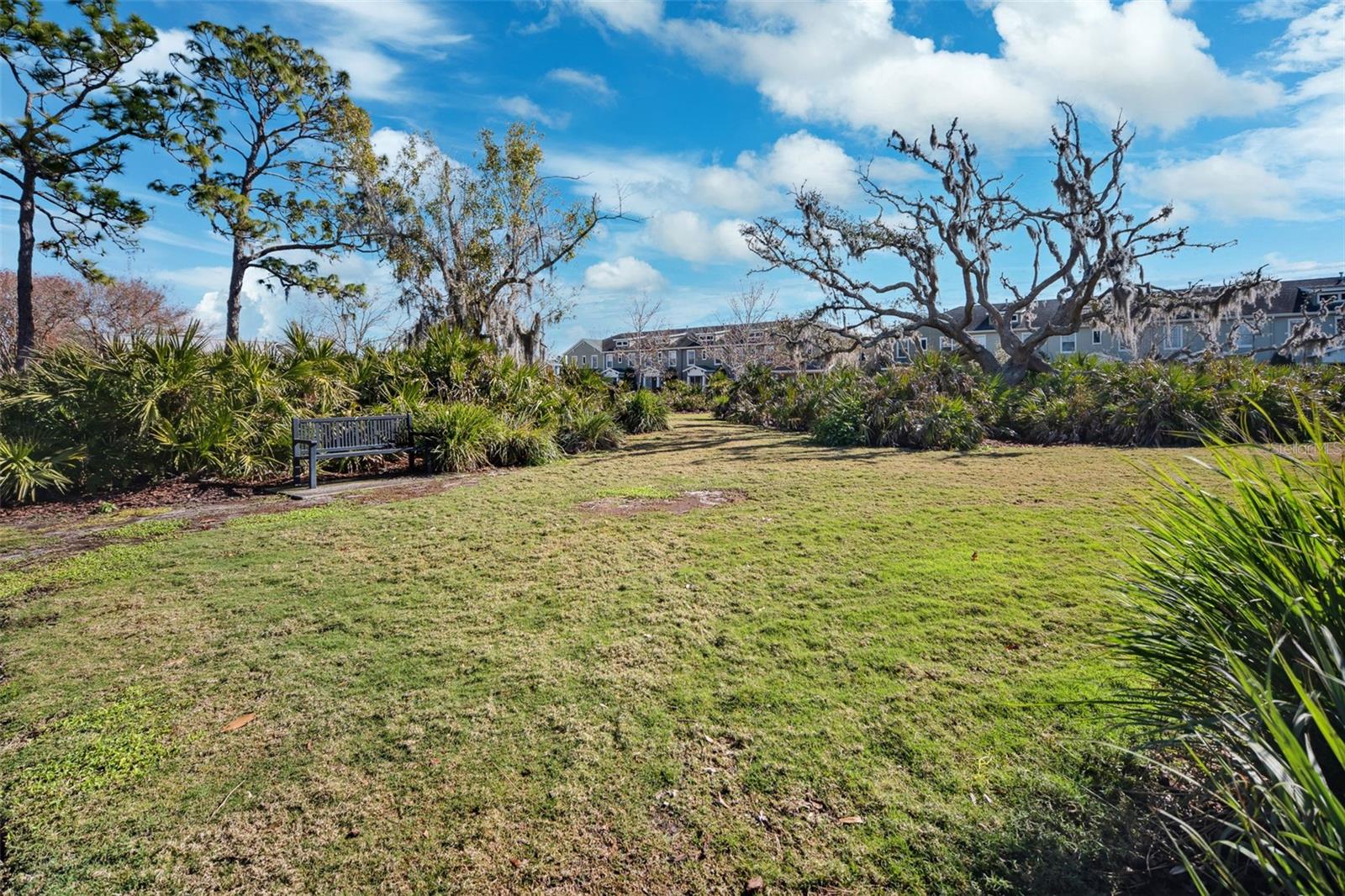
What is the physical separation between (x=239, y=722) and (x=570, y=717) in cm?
146

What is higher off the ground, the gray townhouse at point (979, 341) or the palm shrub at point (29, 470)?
the gray townhouse at point (979, 341)

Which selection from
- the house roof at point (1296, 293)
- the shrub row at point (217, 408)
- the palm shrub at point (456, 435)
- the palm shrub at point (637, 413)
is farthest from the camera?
the house roof at point (1296, 293)

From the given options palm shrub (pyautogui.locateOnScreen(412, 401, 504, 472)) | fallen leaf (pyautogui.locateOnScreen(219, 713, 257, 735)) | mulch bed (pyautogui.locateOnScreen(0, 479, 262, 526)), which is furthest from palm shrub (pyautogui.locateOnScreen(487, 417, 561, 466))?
fallen leaf (pyautogui.locateOnScreen(219, 713, 257, 735))

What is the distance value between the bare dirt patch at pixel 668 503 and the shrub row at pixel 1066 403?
628 centimetres

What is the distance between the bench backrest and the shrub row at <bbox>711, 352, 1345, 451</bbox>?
8.32 metres

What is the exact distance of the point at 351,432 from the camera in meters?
9.35

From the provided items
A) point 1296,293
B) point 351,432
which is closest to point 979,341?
point 1296,293

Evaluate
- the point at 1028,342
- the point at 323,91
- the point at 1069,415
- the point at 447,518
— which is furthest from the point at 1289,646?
the point at 323,91

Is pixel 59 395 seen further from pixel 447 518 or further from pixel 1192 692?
pixel 1192 692

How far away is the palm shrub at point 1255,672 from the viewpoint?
1.21m

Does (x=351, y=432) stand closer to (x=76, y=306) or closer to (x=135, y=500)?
(x=135, y=500)

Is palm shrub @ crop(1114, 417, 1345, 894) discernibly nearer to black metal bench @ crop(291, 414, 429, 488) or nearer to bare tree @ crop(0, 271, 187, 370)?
black metal bench @ crop(291, 414, 429, 488)

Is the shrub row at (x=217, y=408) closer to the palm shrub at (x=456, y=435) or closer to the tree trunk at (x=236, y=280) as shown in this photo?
the palm shrub at (x=456, y=435)

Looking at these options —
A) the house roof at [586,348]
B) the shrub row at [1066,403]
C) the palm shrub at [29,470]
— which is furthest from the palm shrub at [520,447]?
the house roof at [586,348]
